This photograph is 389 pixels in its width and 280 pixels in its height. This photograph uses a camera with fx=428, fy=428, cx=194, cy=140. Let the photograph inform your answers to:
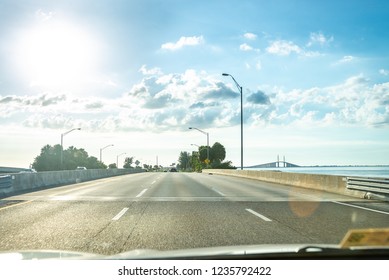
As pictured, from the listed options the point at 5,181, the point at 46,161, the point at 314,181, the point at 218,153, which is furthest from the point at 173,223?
the point at 218,153

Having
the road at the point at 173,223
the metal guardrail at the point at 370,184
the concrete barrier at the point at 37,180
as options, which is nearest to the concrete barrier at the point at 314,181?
the metal guardrail at the point at 370,184

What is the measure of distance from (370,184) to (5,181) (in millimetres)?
14923

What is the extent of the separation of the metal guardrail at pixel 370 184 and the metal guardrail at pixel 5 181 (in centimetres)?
1445

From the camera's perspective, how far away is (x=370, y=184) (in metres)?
15.8

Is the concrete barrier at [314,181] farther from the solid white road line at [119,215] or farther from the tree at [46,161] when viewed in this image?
the tree at [46,161]

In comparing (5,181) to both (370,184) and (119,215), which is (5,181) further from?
(370,184)

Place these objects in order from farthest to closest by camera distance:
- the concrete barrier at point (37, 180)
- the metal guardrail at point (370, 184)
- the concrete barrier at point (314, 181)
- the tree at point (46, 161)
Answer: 1. the tree at point (46, 161)
2. the concrete barrier at point (37, 180)
3. the concrete barrier at point (314, 181)
4. the metal guardrail at point (370, 184)

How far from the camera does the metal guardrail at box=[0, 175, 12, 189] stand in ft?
59.3

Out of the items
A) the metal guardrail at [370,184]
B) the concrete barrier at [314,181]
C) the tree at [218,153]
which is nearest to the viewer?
the metal guardrail at [370,184]

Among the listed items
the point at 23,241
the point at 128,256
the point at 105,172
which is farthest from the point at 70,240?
the point at 105,172

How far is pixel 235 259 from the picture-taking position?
3.62 meters

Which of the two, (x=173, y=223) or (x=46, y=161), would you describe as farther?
(x=46, y=161)

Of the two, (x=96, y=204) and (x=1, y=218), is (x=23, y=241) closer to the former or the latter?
(x=1, y=218)

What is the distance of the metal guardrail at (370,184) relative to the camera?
15014mm
